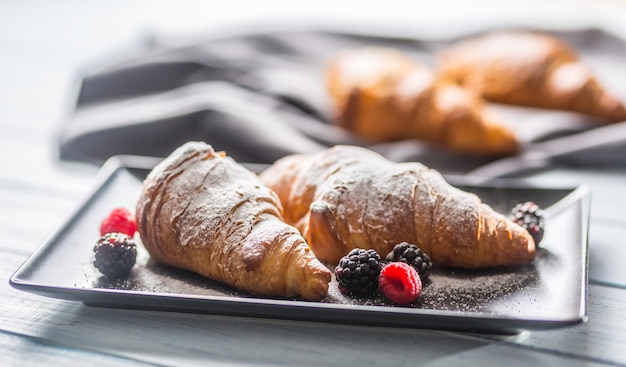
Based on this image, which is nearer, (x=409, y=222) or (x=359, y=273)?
(x=359, y=273)

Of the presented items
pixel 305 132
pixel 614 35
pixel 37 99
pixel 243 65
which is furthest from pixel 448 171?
pixel 37 99

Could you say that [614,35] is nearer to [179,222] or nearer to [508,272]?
[508,272]

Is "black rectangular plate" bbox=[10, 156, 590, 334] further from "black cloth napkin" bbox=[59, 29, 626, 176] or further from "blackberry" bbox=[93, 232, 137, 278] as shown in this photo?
"black cloth napkin" bbox=[59, 29, 626, 176]

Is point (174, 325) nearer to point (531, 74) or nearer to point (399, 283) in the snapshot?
point (399, 283)

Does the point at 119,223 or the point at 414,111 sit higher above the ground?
the point at 414,111

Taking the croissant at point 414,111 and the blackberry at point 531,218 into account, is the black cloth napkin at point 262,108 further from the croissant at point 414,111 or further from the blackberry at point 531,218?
the blackberry at point 531,218

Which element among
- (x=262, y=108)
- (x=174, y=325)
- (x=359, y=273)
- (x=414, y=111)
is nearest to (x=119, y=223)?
(x=174, y=325)
